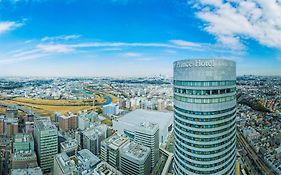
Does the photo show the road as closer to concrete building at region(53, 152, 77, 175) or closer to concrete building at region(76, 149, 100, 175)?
concrete building at region(76, 149, 100, 175)

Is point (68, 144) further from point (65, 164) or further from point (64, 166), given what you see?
point (64, 166)

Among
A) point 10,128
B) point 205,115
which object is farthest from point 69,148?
point 205,115

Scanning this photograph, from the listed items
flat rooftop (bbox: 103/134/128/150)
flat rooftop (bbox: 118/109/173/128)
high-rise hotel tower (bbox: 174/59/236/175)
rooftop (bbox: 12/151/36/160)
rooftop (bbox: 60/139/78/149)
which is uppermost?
high-rise hotel tower (bbox: 174/59/236/175)

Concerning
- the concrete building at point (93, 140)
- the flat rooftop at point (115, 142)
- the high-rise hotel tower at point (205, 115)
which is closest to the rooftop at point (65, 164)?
the flat rooftop at point (115, 142)

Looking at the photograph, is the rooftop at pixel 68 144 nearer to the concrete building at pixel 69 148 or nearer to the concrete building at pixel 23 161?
the concrete building at pixel 69 148

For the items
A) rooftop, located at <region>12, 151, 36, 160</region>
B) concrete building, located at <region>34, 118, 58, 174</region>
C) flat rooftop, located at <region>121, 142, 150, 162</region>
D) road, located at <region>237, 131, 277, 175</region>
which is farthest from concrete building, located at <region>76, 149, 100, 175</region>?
road, located at <region>237, 131, 277, 175</region>
